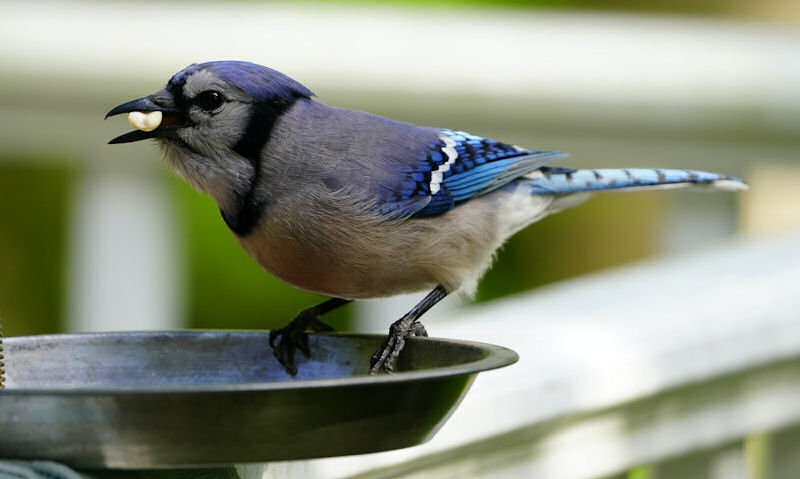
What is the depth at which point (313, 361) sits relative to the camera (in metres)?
1.33

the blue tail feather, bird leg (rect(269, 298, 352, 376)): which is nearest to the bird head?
bird leg (rect(269, 298, 352, 376))

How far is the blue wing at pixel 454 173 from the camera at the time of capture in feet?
5.37

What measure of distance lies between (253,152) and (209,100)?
101 millimetres

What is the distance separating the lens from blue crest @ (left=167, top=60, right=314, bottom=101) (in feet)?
4.22

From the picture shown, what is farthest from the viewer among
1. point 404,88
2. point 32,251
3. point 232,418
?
point 32,251

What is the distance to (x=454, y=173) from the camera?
71.5 inches

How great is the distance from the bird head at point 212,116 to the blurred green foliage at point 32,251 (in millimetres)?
2576

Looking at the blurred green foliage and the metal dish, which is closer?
the metal dish

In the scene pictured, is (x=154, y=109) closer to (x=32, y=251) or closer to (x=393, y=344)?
(x=393, y=344)

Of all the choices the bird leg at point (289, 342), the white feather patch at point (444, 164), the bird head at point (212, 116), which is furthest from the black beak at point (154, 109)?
the white feather patch at point (444, 164)

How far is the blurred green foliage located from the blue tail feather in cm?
214

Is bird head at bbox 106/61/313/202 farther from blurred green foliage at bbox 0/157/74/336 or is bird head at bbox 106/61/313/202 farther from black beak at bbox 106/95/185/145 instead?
blurred green foliage at bbox 0/157/74/336

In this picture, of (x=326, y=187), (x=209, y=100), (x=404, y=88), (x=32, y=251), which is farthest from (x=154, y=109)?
(x=32, y=251)

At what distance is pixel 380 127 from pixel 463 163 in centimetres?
25
